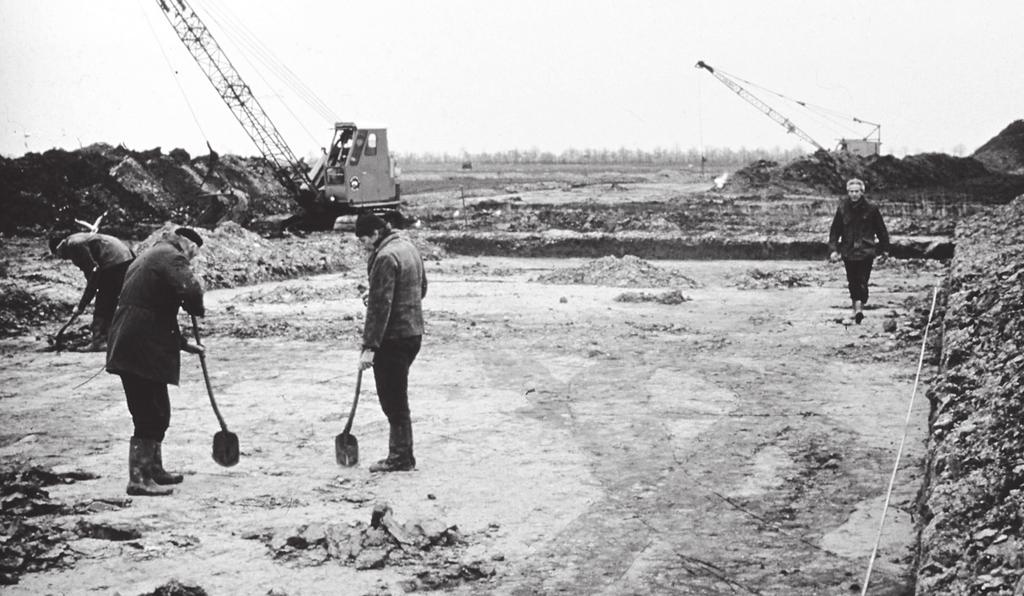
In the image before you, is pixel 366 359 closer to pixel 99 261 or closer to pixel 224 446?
pixel 224 446

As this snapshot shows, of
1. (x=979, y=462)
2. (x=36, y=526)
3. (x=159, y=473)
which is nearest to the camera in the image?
(x=979, y=462)

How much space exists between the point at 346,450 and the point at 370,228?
66.4 inches

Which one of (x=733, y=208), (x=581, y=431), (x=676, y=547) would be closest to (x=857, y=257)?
(x=581, y=431)

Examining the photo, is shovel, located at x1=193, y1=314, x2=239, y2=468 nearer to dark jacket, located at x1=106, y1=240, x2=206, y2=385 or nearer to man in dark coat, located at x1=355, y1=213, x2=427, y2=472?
dark jacket, located at x1=106, y1=240, x2=206, y2=385

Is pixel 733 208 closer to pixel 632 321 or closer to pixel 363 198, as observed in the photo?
pixel 363 198

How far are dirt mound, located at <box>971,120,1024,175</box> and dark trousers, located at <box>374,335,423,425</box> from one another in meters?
64.7

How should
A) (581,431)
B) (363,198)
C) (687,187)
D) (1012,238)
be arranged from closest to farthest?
(581,431)
(1012,238)
(363,198)
(687,187)

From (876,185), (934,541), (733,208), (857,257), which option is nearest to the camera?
(934,541)

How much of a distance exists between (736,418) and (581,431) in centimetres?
148

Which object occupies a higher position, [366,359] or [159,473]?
[366,359]

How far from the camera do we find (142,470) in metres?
6.80

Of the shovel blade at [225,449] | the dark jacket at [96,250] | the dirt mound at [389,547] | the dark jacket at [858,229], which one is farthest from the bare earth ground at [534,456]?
the dark jacket at [96,250]

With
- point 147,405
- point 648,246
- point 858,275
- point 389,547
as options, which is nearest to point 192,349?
point 147,405

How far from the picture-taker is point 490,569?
540 centimetres
